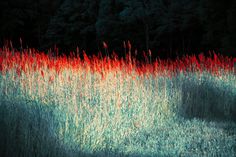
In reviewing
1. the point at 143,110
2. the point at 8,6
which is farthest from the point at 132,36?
the point at 143,110

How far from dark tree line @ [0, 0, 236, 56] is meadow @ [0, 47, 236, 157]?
9667 millimetres

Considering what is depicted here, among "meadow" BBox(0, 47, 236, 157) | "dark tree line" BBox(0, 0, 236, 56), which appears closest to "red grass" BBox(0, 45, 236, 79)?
"meadow" BBox(0, 47, 236, 157)

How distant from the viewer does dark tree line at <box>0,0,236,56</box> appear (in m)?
17.8

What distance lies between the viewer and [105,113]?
4.29 m

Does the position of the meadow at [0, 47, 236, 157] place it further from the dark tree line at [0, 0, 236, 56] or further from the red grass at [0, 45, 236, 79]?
the dark tree line at [0, 0, 236, 56]

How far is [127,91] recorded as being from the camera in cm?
520

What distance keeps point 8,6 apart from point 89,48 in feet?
18.2

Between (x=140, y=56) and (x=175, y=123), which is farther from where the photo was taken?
(x=140, y=56)

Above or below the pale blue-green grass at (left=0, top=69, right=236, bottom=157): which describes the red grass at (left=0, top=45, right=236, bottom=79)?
above

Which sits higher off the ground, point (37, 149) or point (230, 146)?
point (37, 149)

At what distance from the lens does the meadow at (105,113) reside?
138 inches

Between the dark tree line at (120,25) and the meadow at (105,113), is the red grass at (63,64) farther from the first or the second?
the dark tree line at (120,25)

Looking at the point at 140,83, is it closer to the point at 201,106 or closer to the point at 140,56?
the point at 201,106

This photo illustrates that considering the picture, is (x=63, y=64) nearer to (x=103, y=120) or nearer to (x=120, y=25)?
(x=103, y=120)
